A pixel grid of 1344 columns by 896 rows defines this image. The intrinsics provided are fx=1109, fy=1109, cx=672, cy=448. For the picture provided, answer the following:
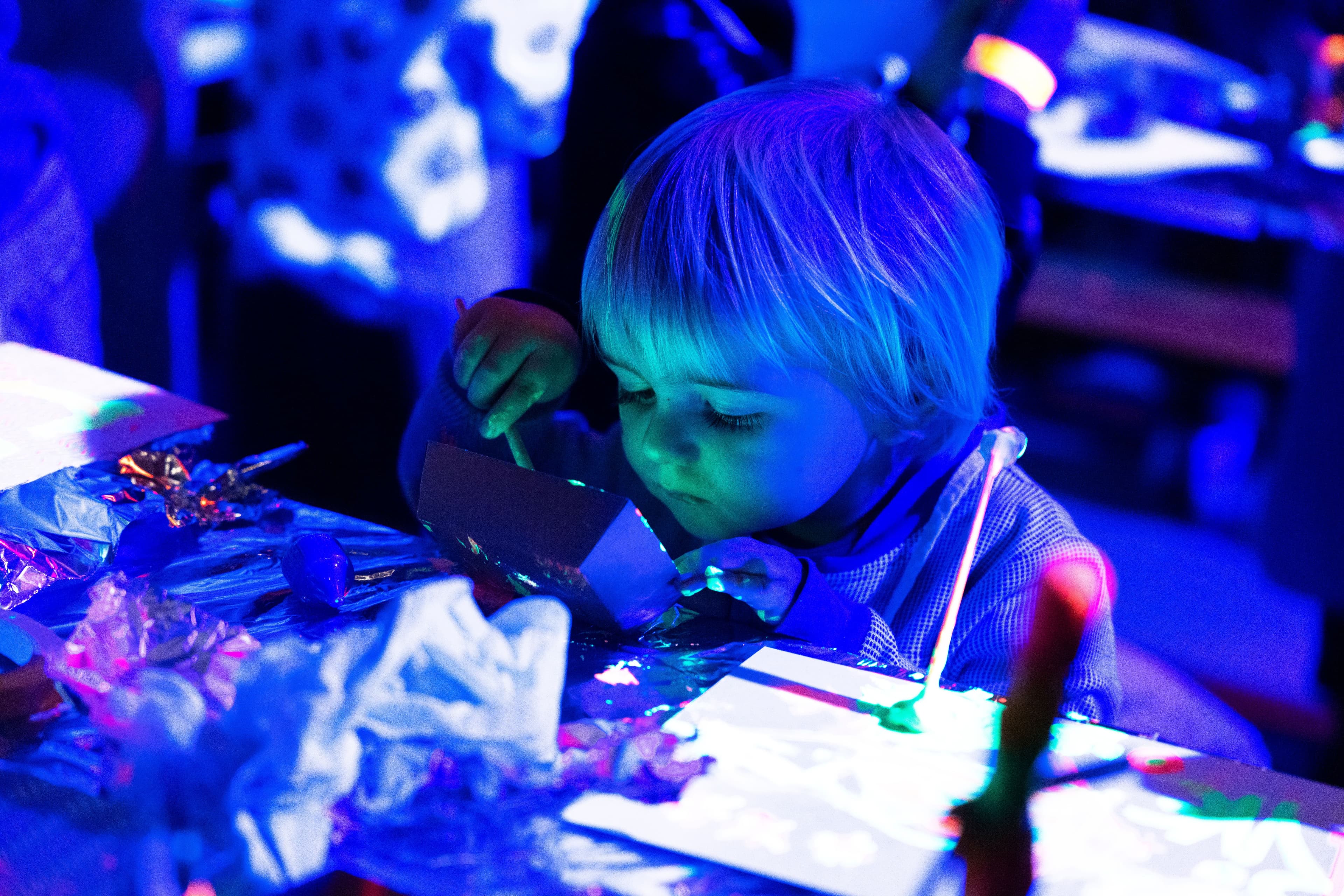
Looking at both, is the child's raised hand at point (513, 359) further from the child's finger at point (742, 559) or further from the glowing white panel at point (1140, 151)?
the glowing white panel at point (1140, 151)

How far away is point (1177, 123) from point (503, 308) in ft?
7.83

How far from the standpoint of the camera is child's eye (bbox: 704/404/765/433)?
806 millimetres

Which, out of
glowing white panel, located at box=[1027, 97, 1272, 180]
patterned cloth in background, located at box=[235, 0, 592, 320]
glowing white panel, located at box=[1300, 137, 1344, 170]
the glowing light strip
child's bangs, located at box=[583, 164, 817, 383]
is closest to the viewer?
child's bangs, located at box=[583, 164, 817, 383]

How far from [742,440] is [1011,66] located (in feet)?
2.00

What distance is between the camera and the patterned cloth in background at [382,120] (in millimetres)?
1977

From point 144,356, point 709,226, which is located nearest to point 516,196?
point 144,356

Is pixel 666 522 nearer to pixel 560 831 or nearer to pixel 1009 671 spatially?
pixel 1009 671

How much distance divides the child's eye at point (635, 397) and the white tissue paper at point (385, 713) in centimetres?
30

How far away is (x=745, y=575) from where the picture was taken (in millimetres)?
722

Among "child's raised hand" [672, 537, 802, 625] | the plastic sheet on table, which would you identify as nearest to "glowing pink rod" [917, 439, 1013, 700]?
"child's raised hand" [672, 537, 802, 625]

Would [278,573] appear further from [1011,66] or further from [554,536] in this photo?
[1011,66]

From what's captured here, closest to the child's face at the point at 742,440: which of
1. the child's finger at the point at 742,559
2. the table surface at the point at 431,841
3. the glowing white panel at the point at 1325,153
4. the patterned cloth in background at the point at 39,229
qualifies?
the child's finger at the point at 742,559

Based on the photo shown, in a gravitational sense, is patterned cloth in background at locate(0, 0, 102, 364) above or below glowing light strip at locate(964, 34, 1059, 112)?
below

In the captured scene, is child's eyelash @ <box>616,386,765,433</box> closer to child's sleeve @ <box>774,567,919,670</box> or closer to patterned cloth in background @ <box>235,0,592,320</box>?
child's sleeve @ <box>774,567,919,670</box>
